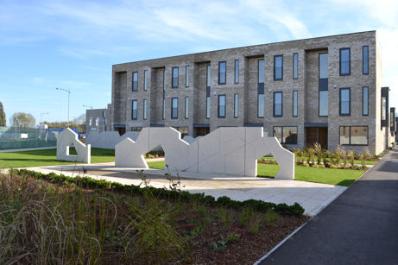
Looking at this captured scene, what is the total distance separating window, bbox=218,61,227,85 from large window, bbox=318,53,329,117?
1077 cm

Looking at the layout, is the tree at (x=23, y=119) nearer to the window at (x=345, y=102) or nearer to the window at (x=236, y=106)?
the window at (x=236, y=106)

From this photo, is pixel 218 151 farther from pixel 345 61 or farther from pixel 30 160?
pixel 345 61

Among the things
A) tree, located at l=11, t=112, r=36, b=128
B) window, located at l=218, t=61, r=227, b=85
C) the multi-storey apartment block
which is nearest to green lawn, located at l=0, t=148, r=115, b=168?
the multi-storey apartment block

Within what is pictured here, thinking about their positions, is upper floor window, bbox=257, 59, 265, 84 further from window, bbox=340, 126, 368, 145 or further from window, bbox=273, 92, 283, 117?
window, bbox=340, 126, 368, 145

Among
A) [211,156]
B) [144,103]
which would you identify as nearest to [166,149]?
[211,156]

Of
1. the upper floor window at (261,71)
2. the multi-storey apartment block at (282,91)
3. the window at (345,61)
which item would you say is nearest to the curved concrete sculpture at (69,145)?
the multi-storey apartment block at (282,91)

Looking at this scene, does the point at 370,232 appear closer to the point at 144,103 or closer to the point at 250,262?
the point at 250,262

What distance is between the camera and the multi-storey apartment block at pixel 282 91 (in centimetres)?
3148

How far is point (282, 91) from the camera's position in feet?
116

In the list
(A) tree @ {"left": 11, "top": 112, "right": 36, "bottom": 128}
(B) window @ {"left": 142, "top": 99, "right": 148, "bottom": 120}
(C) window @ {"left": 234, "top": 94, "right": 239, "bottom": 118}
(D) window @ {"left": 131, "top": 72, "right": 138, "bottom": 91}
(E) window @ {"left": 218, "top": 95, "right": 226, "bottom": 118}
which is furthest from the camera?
(A) tree @ {"left": 11, "top": 112, "right": 36, "bottom": 128}

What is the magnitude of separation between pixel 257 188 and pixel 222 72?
2765cm

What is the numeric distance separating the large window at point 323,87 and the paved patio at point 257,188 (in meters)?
20.9

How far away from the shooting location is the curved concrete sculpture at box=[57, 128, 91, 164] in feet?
75.4

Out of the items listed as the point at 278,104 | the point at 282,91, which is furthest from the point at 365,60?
the point at 278,104
